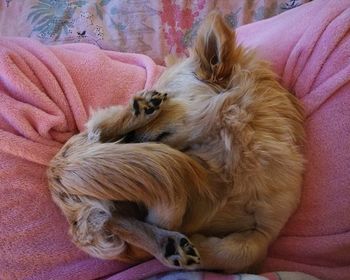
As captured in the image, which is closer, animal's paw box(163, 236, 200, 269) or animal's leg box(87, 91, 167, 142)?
animal's paw box(163, 236, 200, 269)

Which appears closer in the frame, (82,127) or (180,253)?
(180,253)

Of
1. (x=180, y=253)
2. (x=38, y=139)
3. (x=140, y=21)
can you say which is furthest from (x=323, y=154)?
(x=140, y=21)

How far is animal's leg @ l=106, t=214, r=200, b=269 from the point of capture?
1.02m

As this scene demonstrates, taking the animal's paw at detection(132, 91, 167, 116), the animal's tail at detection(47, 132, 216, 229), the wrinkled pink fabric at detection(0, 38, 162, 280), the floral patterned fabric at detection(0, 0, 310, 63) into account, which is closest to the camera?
the animal's tail at detection(47, 132, 216, 229)

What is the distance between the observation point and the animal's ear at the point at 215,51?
1187mm

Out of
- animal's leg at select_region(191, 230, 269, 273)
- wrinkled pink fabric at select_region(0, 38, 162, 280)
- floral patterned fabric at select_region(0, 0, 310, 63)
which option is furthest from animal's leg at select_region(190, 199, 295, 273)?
floral patterned fabric at select_region(0, 0, 310, 63)

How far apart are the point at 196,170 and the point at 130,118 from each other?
0.22 metres

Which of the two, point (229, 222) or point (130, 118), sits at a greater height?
point (130, 118)

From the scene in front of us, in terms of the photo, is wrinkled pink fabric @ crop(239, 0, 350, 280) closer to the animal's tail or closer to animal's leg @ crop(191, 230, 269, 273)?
animal's leg @ crop(191, 230, 269, 273)

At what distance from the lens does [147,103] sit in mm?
1137

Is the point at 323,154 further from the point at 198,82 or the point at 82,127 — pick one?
the point at 82,127

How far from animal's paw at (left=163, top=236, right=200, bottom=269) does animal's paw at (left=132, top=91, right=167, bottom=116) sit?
34 centimetres

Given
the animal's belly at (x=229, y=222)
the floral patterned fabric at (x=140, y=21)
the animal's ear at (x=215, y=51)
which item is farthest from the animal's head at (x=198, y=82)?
the floral patterned fabric at (x=140, y=21)

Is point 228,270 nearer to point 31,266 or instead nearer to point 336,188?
point 336,188
